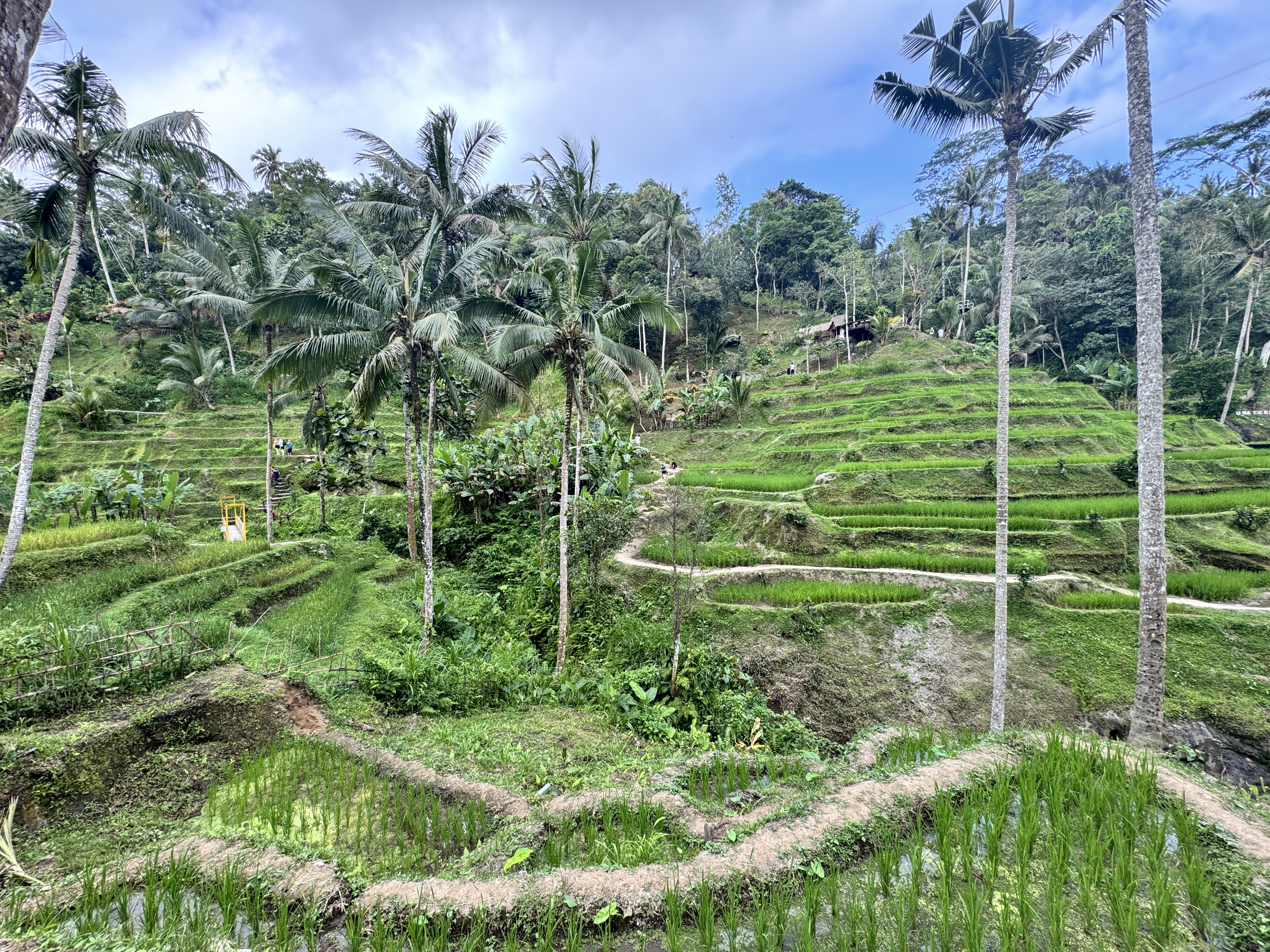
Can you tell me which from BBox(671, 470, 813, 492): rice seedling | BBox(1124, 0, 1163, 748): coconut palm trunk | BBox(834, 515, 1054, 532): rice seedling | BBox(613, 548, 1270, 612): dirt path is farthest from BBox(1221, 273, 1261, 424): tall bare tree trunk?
BBox(1124, 0, 1163, 748): coconut palm trunk

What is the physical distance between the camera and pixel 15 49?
277cm

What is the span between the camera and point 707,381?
104 feet

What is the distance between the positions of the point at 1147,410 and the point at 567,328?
926cm

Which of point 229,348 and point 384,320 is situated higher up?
point 229,348

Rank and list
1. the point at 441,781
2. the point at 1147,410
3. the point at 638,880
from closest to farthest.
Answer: the point at 638,880 < the point at 441,781 < the point at 1147,410

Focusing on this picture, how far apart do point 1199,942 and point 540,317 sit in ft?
35.8

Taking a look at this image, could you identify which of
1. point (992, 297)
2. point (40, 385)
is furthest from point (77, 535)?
point (992, 297)

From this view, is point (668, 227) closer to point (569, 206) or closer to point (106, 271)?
point (569, 206)

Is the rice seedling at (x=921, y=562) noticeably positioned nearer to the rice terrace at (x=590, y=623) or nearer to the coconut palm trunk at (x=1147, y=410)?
the rice terrace at (x=590, y=623)

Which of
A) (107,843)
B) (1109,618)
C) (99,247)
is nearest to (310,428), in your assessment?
(107,843)

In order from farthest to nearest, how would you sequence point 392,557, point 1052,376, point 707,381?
point 707,381, point 1052,376, point 392,557

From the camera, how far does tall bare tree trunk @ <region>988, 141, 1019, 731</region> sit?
7723 millimetres

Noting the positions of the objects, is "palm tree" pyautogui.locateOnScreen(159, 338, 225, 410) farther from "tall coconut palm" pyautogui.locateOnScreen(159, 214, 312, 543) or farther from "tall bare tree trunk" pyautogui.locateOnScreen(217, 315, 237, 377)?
"tall coconut palm" pyautogui.locateOnScreen(159, 214, 312, 543)

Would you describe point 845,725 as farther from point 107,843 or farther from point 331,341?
point 331,341
